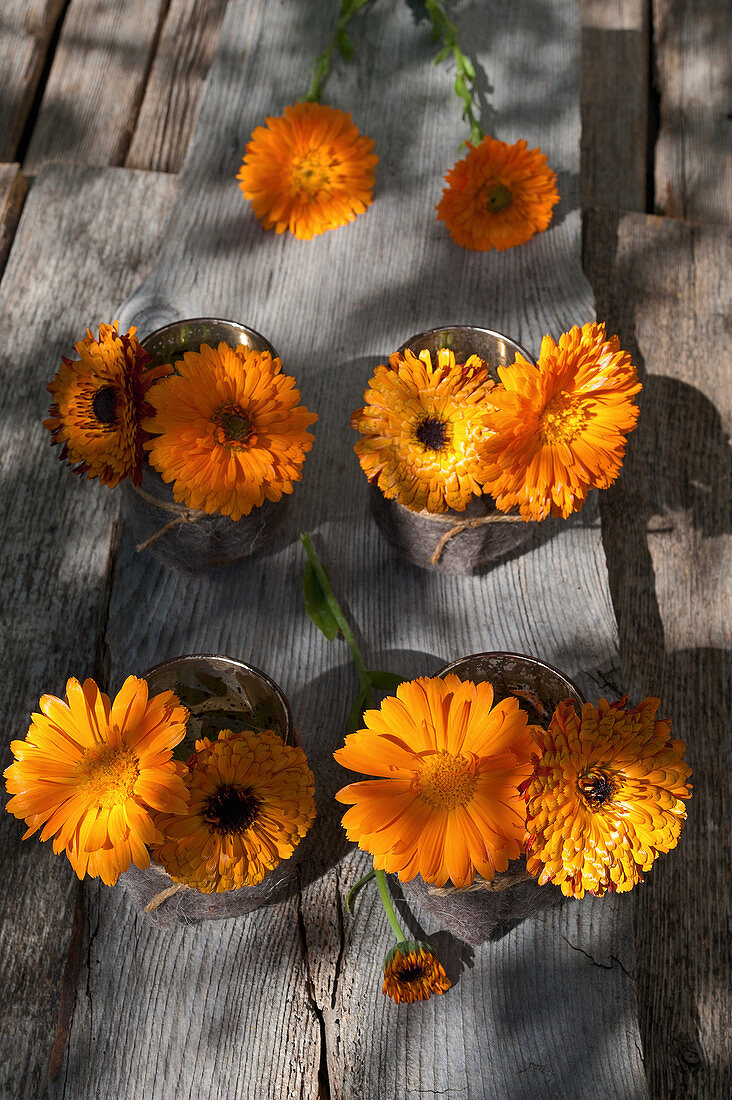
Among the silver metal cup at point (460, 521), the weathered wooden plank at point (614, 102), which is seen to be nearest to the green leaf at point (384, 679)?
the silver metal cup at point (460, 521)

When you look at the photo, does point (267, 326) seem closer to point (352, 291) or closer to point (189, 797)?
point (352, 291)

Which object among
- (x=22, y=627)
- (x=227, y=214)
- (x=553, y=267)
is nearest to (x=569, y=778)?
(x=22, y=627)

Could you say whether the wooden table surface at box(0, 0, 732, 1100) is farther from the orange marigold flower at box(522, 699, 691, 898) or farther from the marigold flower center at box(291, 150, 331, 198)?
the orange marigold flower at box(522, 699, 691, 898)

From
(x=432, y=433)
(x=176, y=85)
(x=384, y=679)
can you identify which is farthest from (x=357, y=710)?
(x=176, y=85)

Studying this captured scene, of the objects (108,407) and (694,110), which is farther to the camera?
(694,110)

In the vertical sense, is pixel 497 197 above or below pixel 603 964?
above

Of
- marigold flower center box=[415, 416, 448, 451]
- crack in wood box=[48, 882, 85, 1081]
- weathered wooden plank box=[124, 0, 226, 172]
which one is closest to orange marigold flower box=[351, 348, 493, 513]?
marigold flower center box=[415, 416, 448, 451]

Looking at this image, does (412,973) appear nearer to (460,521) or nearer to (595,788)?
(595,788)
